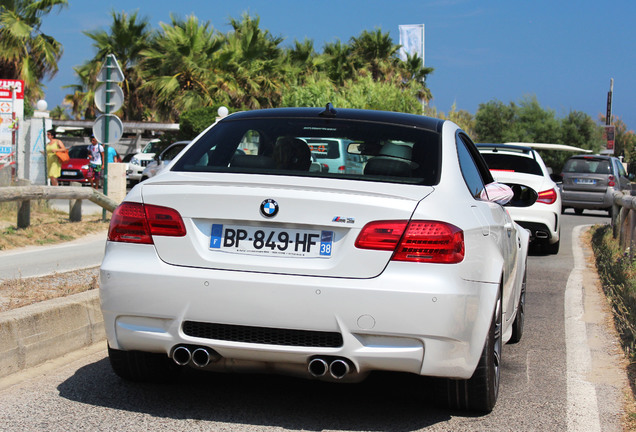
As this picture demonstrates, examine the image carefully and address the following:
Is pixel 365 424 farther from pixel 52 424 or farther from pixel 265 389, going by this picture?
pixel 52 424

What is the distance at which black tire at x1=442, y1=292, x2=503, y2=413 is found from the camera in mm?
4453

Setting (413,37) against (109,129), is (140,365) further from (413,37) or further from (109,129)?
(413,37)

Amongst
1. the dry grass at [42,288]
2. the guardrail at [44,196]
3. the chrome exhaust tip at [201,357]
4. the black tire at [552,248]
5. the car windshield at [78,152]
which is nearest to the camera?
the chrome exhaust tip at [201,357]

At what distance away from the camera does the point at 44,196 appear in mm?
12953

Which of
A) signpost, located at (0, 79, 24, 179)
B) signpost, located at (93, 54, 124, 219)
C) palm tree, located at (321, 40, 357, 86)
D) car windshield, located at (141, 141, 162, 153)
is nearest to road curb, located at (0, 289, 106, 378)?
signpost, located at (93, 54, 124, 219)

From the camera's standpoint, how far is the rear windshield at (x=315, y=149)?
15.3 ft

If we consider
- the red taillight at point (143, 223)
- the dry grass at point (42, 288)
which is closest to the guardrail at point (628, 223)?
the dry grass at point (42, 288)

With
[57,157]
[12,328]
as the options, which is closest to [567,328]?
[12,328]

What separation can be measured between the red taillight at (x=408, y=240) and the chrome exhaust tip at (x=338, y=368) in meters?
0.53

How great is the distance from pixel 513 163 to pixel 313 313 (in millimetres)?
9936

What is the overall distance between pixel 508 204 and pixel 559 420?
1.70 m

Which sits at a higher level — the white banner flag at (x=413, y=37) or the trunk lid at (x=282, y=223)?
the white banner flag at (x=413, y=37)

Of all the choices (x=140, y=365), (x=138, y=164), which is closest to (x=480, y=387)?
(x=140, y=365)

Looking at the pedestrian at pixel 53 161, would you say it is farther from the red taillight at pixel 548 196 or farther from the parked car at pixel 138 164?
the red taillight at pixel 548 196
